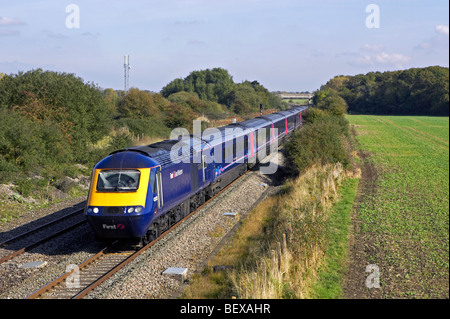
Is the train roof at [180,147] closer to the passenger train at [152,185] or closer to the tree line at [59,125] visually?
the passenger train at [152,185]

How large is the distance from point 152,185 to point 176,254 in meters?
2.09

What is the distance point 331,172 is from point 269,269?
1147cm

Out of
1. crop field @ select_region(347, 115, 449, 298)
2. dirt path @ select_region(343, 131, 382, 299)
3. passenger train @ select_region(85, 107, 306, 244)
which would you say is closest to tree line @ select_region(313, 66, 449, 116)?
crop field @ select_region(347, 115, 449, 298)

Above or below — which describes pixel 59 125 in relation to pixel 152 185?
above

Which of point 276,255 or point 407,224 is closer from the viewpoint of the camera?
point 276,255

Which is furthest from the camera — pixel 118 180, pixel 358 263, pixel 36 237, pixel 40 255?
pixel 36 237

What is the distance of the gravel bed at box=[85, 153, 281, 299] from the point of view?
9891mm

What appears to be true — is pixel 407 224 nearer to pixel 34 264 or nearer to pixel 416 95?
pixel 34 264

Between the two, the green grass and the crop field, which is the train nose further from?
the crop field

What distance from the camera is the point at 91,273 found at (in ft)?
36.0

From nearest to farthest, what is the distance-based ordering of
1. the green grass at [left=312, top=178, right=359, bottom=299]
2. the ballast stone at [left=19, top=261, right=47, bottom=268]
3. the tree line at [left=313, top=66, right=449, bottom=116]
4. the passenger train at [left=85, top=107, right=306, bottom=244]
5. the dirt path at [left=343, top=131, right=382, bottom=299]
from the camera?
1. the dirt path at [left=343, top=131, right=382, bottom=299]
2. the green grass at [left=312, top=178, right=359, bottom=299]
3. the ballast stone at [left=19, top=261, right=47, bottom=268]
4. the passenger train at [left=85, top=107, right=306, bottom=244]
5. the tree line at [left=313, top=66, right=449, bottom=116]

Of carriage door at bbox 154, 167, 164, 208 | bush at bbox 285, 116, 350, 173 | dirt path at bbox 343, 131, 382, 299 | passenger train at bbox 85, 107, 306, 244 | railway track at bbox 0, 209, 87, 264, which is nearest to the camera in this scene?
dirt path at bbox 343, 131, 382, 299

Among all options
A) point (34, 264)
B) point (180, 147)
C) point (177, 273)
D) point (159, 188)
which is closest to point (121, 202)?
point (159, 188)

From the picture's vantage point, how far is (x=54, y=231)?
14.8 m
